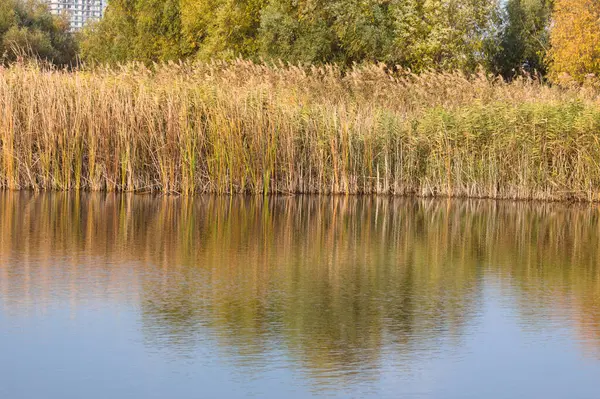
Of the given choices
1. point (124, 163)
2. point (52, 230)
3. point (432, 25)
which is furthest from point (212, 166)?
point (432, 25)

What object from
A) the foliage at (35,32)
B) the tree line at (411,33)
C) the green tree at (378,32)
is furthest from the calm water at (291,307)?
the foliage at (35,32)

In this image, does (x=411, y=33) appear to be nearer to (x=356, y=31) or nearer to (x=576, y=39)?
(x=356, y=31)

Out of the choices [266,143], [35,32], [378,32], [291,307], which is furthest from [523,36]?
[291,307]

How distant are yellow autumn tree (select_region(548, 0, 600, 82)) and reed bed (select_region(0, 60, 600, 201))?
23.9 m

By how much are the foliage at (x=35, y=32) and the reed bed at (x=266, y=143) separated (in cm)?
4324

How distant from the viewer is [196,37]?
51.3m

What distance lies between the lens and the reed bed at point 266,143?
16016 millimetres

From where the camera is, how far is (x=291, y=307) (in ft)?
24.5

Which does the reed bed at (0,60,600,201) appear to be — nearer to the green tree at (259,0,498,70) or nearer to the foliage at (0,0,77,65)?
the green tree at (259,0,498,70)

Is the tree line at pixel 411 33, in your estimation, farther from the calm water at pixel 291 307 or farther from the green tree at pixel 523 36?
the calm water at pixel 291 307

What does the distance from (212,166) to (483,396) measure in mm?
11183

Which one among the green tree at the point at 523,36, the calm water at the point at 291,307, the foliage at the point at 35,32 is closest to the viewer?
the calm water at the point at 291,307

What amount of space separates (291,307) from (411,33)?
122 ft

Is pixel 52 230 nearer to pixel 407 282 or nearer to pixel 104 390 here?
pixel 407 282
